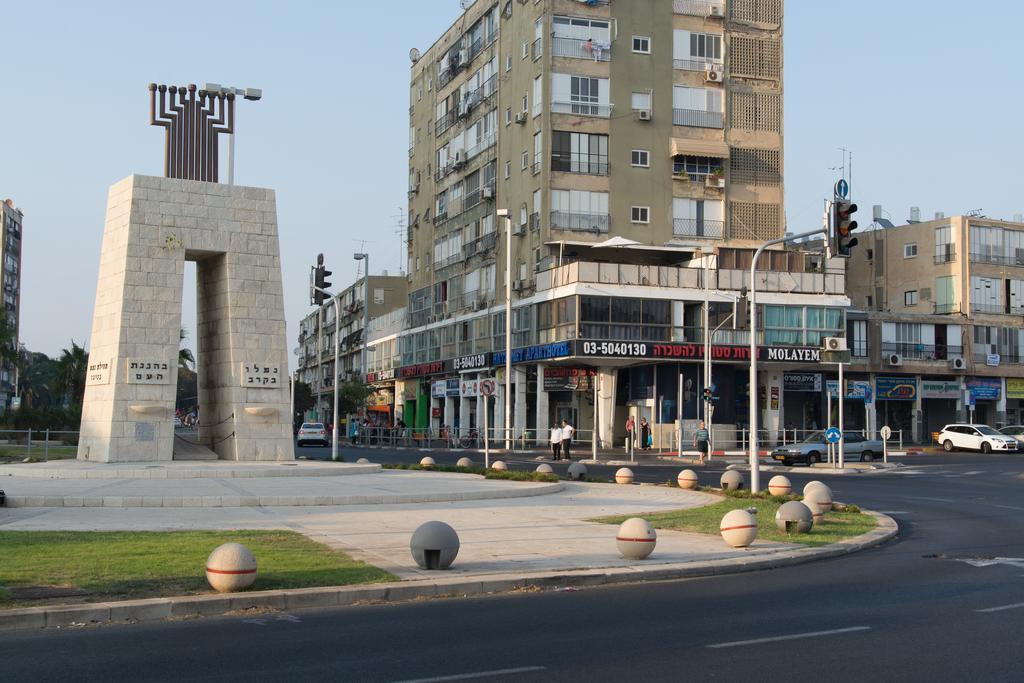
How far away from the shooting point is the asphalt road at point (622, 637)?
7977 millimetres

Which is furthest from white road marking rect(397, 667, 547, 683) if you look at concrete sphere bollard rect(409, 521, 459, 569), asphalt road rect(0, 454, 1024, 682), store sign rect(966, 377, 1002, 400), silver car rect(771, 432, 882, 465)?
store sign rect(966, 377, 1002, 400)

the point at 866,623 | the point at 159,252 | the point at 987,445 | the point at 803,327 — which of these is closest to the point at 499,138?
the point at 803,327

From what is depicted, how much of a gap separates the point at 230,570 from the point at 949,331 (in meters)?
65.1

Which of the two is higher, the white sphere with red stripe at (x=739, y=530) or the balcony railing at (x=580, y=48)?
the balcony railing at (x=580, y=48)

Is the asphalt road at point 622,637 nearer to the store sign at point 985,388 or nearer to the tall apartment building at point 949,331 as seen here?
the tall apartment building at point 949,331

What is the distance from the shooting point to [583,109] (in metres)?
59.9

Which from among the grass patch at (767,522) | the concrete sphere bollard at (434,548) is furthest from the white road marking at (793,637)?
the grass patch at (767,522)

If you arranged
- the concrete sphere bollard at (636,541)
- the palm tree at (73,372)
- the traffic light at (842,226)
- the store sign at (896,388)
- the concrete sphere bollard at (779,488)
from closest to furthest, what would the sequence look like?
the concrete sphere bollard at (636,541)
the traffic light at (842,226)
the concrete sphere bollard at (779,488)
the palm tree at (73,372)
the store sign at (896,388)

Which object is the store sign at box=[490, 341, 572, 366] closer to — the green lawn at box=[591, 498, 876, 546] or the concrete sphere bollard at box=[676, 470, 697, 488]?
the concrete sphere bollard at box=[676, 470, 697, 488]

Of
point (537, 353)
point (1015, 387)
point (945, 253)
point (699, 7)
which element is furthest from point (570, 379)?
point (1015, 387)

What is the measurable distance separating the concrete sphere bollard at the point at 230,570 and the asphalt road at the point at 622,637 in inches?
25.0

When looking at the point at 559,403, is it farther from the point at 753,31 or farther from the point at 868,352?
the point at 753,31

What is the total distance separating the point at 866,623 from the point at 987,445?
51135 mm

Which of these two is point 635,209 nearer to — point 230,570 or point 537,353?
point 537,353
